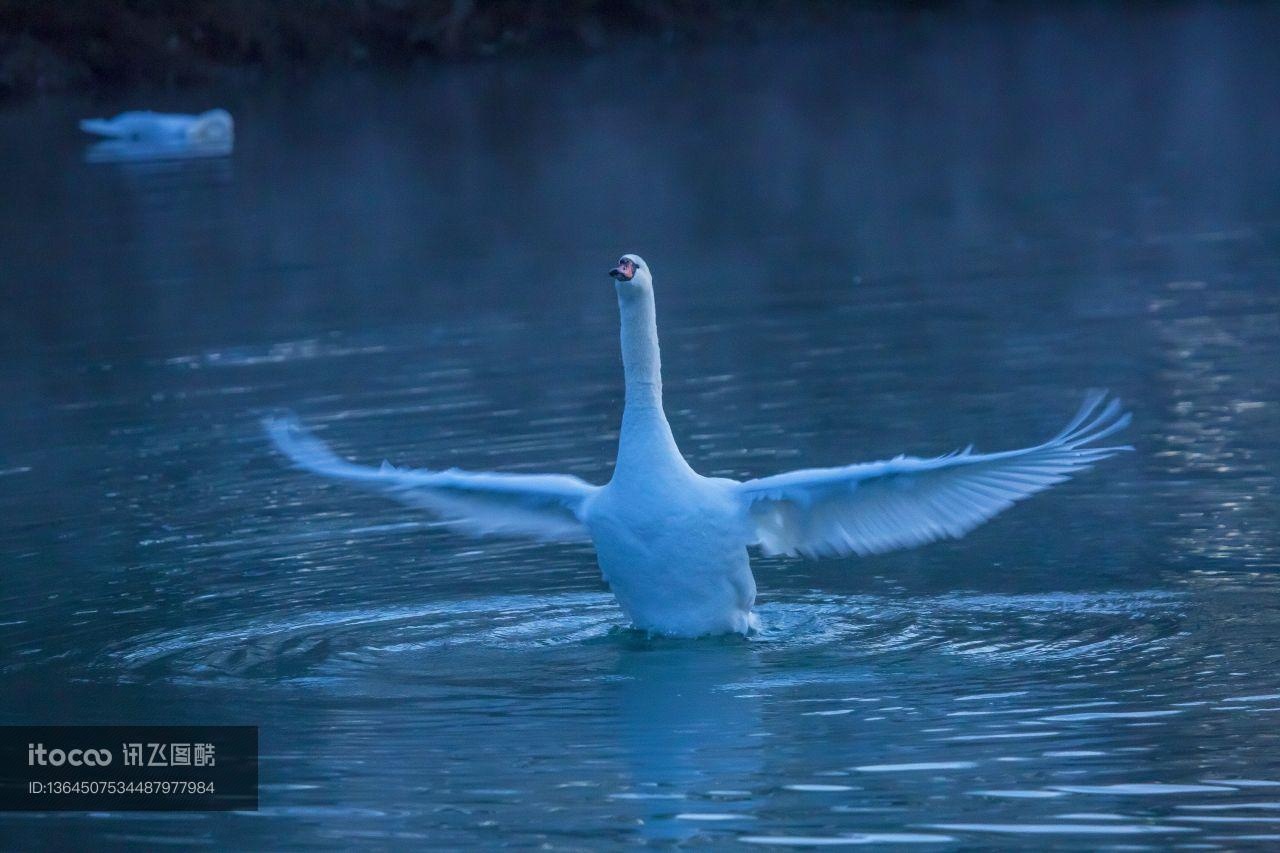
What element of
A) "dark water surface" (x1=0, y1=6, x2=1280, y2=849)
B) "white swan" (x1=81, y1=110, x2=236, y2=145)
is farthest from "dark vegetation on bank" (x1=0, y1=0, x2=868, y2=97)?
"dark water surface" (x1=0, y1=6, x2=1280, y2=849)

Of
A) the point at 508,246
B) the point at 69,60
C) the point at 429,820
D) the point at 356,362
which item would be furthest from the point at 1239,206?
the point at 69,60

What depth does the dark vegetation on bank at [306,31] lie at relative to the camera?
42344 mm

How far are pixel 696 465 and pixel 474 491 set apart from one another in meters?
2.43

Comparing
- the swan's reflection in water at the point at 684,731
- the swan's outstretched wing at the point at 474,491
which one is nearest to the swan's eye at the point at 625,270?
the swan's outstretched wing at the point at 474,491

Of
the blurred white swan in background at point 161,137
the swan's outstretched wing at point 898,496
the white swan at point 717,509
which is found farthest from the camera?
the blurred white swan in background at point 161,137

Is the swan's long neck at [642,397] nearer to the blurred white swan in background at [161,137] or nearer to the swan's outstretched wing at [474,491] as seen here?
the swan's outstretched wing at [474,491]

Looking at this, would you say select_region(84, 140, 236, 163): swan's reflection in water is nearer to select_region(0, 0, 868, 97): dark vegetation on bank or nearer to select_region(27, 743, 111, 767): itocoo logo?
select_region(0, 0, 868, 97): dark vegetation on bank

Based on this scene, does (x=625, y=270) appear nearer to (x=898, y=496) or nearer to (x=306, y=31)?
(x=898, y=496)

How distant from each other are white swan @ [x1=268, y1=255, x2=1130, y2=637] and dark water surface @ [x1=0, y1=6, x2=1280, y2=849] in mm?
258

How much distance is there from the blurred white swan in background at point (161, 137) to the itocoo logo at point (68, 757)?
24332mm

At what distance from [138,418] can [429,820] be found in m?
7.70

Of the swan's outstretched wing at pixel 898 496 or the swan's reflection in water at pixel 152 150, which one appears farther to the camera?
the swan's reflection in water at pixel 152 150

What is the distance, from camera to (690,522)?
335 inches

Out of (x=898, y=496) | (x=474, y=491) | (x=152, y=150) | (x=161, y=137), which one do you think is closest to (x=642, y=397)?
(x=474, y=491)
